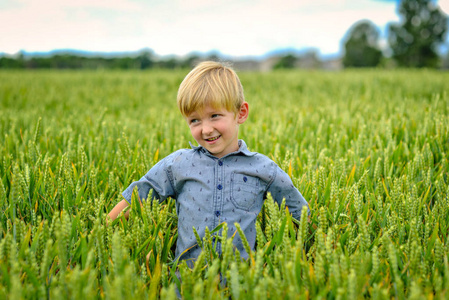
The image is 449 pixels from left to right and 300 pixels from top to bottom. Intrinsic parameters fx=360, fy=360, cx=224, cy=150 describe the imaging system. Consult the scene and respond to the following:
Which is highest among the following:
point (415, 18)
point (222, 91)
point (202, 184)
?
point (415, 18)

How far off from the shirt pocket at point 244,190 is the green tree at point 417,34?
42619mm

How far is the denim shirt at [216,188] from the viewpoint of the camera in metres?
1.44

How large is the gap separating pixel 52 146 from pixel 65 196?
115cm

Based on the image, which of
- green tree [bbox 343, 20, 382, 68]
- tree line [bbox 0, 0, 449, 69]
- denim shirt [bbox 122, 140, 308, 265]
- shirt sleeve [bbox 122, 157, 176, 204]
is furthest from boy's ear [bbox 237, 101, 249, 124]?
green tree [bbox 343, 20, 382, 68]

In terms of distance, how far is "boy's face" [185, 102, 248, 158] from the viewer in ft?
4.76

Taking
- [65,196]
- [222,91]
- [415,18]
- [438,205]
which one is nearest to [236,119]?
[222,91]

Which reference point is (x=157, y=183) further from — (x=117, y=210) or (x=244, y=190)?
(x=244, y=190)

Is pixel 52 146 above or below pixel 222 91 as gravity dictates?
below

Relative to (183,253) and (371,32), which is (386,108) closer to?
(183,253)

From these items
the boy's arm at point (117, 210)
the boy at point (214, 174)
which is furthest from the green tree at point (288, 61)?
the boy's arm at point (117, 210)

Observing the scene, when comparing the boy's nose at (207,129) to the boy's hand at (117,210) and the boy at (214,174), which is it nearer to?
the boy at (214,174)

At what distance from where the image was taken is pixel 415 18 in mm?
39781

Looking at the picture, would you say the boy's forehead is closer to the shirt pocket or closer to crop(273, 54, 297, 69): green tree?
the shirt pocket

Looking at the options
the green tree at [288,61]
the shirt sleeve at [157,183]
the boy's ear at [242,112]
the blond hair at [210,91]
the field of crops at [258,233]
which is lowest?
the field of crops at [258,233]
